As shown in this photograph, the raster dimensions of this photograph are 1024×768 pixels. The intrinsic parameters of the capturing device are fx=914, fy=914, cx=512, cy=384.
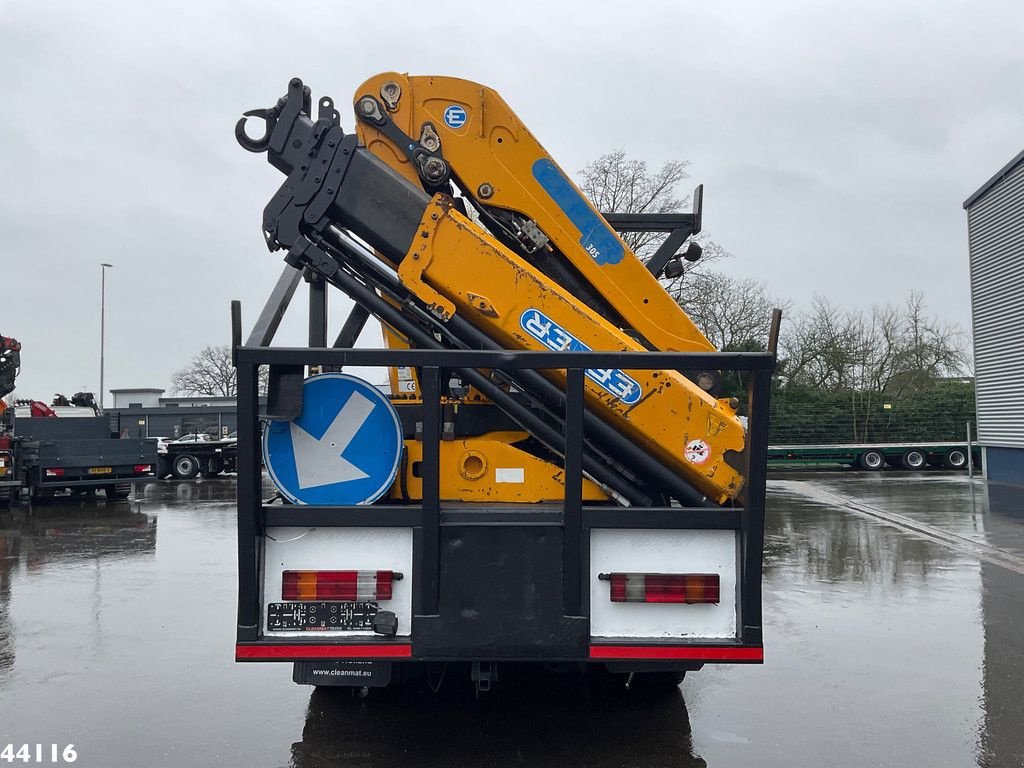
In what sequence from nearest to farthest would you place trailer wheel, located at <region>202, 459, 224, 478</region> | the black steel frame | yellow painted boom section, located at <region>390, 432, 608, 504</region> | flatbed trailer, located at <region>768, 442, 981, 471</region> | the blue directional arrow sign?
the black steel frame → the blue directional arrow sign → yellow painted boom section, located at <region>390, 432, 608, 504</region> → trailer wheel, located at <region>202, 459, 224, 478</region> → flatbed trailer, located at <region>768, 442, 981, 471</region>

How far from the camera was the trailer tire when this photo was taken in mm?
29922

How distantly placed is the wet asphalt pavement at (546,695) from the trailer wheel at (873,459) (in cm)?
2140

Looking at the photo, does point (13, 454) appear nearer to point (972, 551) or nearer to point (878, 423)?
point (972, 551)

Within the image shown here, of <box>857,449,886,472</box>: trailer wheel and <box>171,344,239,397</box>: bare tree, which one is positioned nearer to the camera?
<box>857,449,886,472</box>: trailer wheel

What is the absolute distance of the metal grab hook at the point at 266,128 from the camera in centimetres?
428

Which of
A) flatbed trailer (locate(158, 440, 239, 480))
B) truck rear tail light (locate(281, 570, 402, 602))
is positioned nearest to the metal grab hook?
truck rear tail light (locate(281, 570, 402, 602))

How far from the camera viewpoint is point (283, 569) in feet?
12.2

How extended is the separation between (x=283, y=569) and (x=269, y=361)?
0.85 m

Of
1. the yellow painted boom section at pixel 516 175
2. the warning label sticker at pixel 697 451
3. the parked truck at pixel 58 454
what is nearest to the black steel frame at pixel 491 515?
the warning label sticker at pixel 697 451

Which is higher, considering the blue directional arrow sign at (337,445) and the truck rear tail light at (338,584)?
the blue directional arrow sign at (337,445)

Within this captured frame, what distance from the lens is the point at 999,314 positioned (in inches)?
819

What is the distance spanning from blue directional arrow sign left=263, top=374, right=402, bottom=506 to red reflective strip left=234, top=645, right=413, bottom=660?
579 mm

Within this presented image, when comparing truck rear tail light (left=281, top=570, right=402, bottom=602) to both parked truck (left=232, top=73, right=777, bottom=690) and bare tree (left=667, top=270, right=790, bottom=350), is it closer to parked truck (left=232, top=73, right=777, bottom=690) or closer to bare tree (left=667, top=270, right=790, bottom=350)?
parked truck (left=232, top=73, right=777, bottom=690)

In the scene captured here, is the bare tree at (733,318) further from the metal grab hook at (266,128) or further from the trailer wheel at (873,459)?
the metal grab hook at (266,128)
